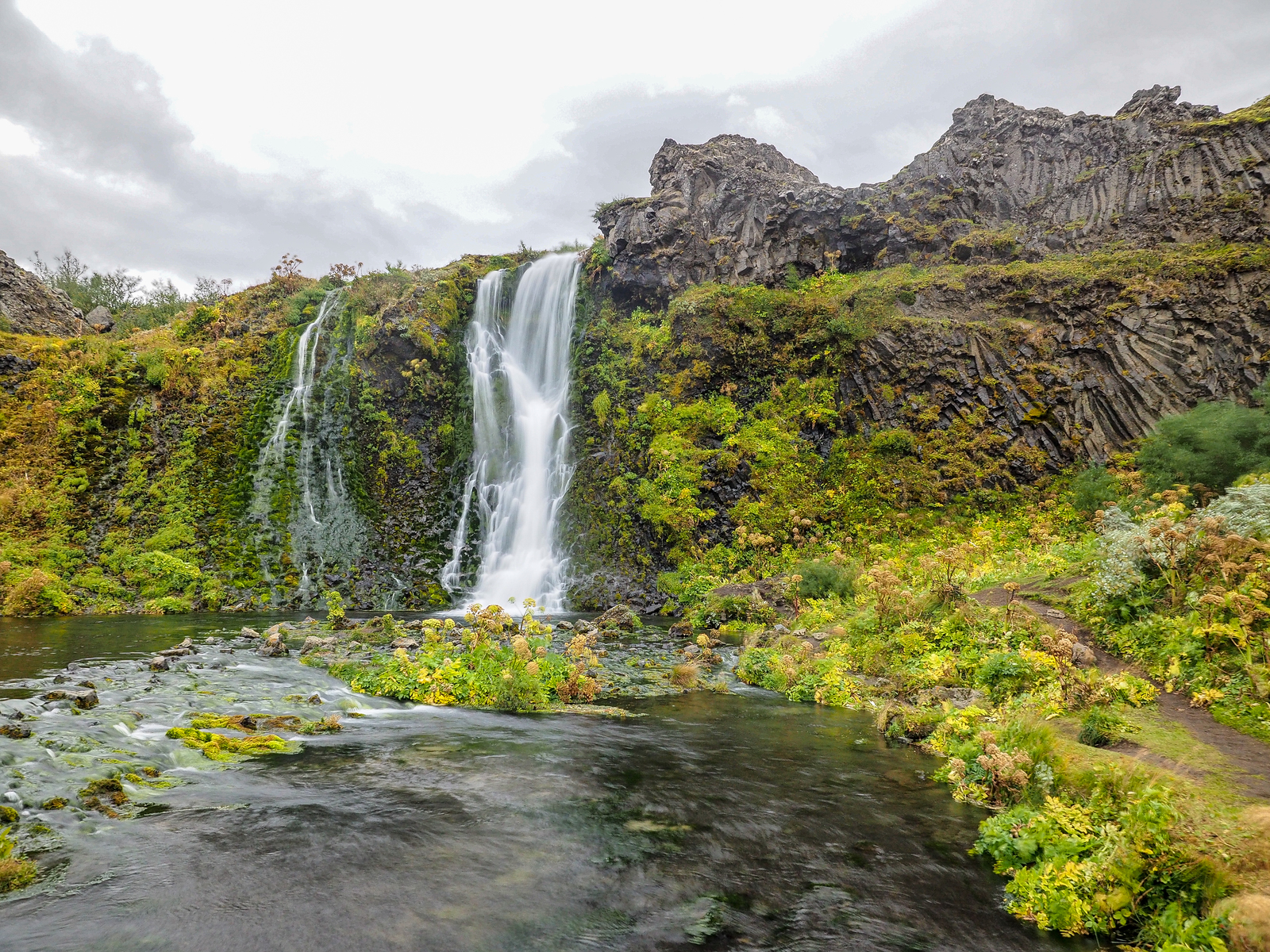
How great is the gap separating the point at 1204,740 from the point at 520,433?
26799mm

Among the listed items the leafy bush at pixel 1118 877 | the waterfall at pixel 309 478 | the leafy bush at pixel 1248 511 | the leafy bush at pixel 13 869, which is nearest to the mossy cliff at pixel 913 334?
the waterfall at pixel 309 478

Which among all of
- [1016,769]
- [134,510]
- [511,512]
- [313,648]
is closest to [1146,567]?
[1016,769]

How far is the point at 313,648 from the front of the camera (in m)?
13.2

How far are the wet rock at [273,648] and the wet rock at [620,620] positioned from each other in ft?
26.3

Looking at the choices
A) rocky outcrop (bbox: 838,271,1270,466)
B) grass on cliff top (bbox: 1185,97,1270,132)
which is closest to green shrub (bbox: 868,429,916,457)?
rocky outcrop (bbox: 838,271,1270,466)

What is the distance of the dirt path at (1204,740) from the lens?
5.51 meters

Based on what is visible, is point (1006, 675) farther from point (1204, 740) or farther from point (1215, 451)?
point (1215, 451)

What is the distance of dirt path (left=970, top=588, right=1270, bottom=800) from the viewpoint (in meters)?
5.51

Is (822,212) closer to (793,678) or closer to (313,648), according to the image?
(793,678)

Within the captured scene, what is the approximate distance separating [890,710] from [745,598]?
9322mm

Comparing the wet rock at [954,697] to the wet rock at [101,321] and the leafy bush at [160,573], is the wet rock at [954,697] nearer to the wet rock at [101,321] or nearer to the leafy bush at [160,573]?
the leafy bush at [160,573]

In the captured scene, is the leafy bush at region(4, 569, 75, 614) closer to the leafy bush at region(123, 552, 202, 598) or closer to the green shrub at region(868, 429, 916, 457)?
the leafy bush at region(123, 552, 202, 598)

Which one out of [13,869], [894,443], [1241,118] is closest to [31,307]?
[13,869]

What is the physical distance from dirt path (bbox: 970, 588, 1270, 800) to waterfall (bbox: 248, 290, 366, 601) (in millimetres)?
24019
